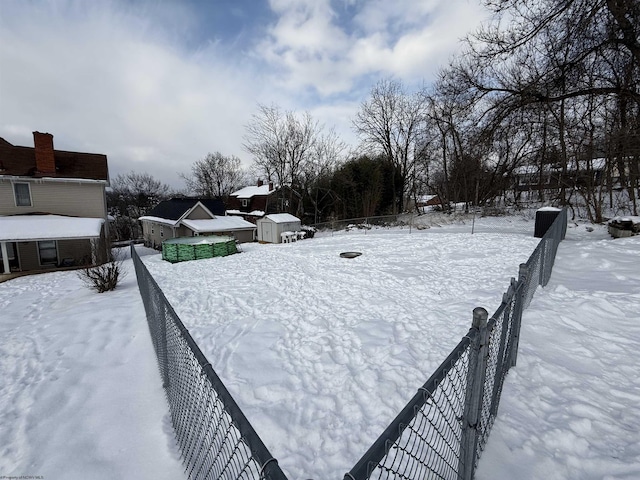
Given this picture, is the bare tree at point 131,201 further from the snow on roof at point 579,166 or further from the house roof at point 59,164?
the snow on roof at point 579,166

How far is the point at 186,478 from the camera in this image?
2.47 m

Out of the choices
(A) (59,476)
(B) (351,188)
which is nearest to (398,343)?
(A) (59,476)

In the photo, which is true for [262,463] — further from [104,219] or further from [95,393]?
[104,219]

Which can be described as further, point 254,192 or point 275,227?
point 254,192

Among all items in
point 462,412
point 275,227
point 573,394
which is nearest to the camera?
point 462,412

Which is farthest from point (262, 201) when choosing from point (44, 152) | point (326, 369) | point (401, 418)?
point (401, 418)

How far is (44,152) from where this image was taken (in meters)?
17.6

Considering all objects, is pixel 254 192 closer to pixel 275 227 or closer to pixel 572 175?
pixel 275 227

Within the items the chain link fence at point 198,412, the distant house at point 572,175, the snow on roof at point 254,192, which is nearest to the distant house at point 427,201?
the distant house at point 572,175

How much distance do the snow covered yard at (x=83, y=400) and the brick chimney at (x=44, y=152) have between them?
15626 millimetres

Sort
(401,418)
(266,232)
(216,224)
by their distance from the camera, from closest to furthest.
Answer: (401,418), (266,232), (216,224)

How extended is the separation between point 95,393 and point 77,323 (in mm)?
3267

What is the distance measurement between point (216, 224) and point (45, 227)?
38.1ft

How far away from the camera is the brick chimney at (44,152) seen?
1730 cm
